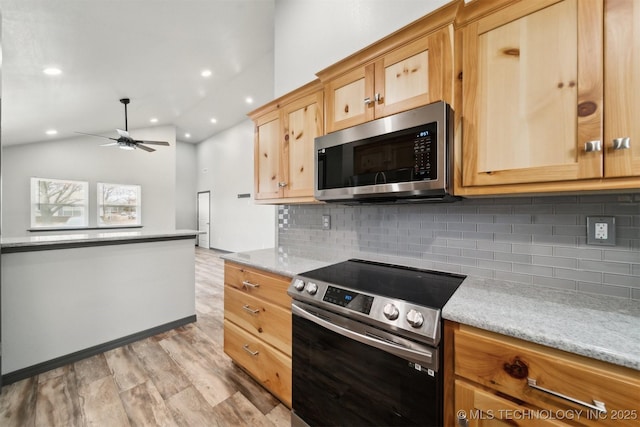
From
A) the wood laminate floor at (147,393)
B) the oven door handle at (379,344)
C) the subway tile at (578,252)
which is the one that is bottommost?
the wood laminate floor at (147,393)

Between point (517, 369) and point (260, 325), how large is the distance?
4.76 ft

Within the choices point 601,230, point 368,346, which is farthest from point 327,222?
point 601,230

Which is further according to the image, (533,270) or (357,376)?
(533,270)

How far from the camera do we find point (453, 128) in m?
1.25

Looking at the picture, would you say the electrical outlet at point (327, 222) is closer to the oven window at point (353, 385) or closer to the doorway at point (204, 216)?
the oven window at point (353, 385)

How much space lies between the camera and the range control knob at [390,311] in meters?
1.04

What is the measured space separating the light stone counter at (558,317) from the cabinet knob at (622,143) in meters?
0.59

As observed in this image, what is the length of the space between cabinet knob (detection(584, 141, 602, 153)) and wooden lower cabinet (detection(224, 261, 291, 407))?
4.85 feet

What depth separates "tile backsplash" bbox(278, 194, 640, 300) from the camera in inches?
43.4

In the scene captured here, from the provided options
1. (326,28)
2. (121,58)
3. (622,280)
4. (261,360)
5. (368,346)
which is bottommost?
(261,360)

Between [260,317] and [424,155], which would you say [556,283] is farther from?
[260,317]

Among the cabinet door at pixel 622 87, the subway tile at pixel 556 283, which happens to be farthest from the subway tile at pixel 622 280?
the cabinet door at pixel 622 87

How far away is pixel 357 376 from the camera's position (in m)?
1.18

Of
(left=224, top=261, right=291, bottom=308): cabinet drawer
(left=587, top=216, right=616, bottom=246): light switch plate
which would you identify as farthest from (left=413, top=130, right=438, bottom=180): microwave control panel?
(left=224, top=261, right=291, bottom=308): cabinet drawer
